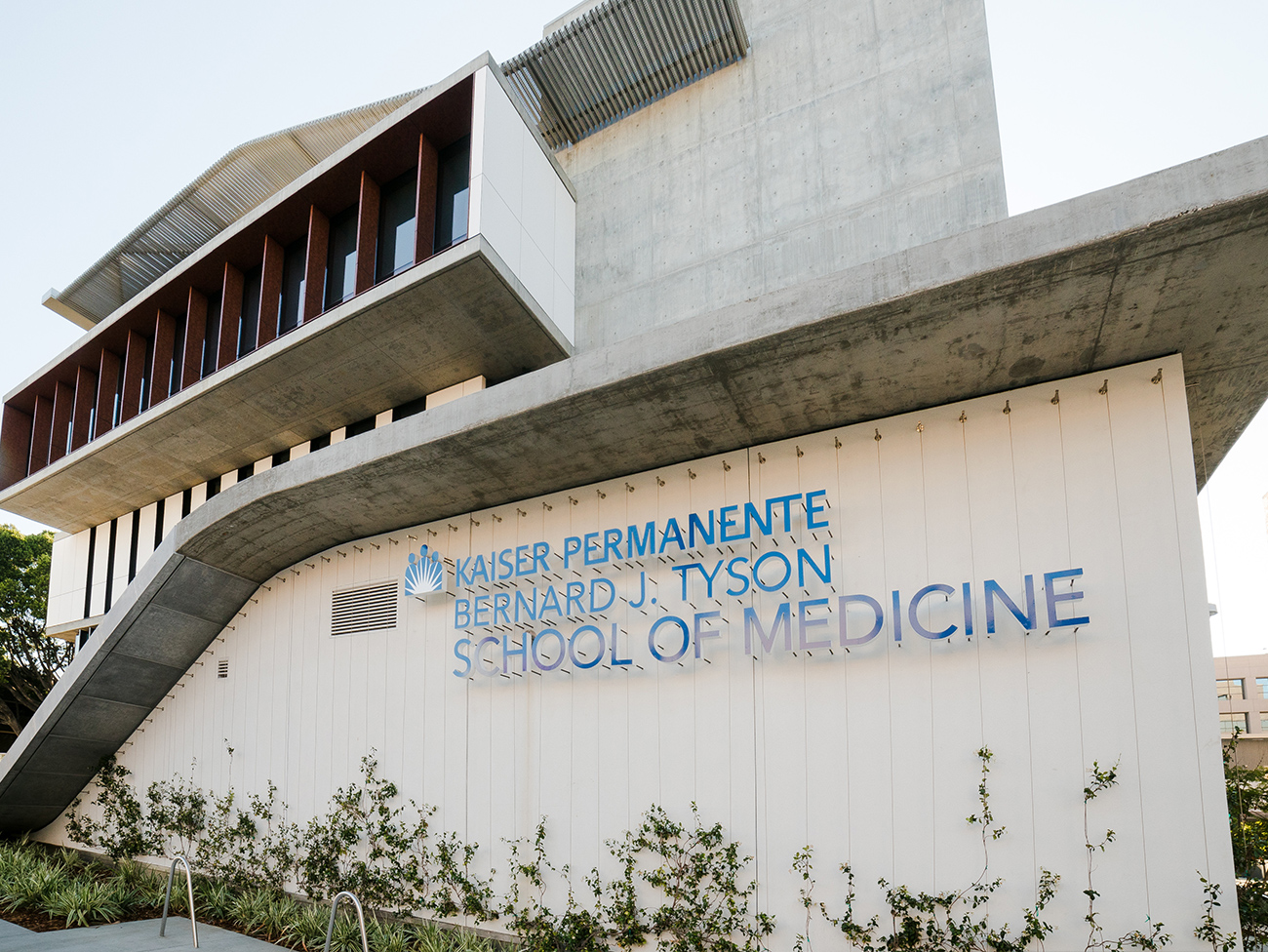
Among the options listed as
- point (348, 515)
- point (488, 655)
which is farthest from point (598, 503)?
point (348, 515)

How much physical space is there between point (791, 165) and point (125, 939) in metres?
13.0

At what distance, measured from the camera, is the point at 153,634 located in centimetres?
1193

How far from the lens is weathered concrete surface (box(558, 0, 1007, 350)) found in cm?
1012

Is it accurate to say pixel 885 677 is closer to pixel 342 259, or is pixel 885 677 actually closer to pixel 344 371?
pixel 344 371

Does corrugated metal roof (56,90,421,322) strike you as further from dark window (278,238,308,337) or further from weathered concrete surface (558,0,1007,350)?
weathered concrete surface (558,0,1007,350)

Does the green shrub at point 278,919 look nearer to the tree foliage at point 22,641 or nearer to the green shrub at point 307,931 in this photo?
the green shrub at point 307,931

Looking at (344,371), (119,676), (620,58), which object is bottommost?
(119,676)

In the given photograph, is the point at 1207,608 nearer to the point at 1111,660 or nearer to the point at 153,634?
the point at 1111,660

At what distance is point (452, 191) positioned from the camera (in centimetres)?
1198

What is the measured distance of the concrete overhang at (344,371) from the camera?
11.0 meters

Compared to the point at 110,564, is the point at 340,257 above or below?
above

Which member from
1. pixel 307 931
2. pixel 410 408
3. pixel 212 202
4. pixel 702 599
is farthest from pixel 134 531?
pixel 702 599

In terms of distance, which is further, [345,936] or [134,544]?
[134,544]

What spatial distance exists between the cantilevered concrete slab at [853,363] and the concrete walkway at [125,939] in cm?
395
